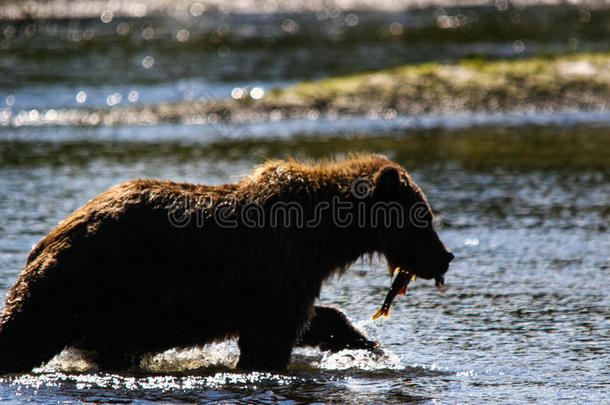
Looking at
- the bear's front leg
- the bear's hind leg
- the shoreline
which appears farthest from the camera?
the shoreline

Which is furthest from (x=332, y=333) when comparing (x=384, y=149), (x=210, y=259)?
(x=384, y=149)

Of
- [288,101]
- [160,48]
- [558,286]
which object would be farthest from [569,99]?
[160,48]

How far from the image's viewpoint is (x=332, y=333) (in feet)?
25.7

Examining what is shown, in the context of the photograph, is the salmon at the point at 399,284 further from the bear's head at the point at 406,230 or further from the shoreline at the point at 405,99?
the shoreline at the point at 405,99

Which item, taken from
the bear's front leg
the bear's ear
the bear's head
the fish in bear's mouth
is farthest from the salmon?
the bear's ear

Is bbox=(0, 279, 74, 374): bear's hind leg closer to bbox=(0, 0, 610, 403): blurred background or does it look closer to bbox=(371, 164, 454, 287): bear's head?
bbox=(0, 0, 610, 403): blurred background

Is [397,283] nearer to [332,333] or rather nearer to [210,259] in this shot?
[332,333]

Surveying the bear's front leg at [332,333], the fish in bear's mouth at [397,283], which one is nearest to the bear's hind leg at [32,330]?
the bear's front leg at [332,333]

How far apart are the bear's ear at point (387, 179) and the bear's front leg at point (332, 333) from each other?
3.92 feet

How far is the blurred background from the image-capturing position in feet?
24.1

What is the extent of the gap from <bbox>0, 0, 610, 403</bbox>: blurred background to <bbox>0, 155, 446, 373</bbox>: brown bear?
0.37 m

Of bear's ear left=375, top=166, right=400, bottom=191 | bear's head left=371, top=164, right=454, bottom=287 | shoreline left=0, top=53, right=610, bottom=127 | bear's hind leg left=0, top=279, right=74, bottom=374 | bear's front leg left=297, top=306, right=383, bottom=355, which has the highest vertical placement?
shoreline left=0, top=53, right=610, bottom=127

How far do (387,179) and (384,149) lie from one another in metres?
10.6

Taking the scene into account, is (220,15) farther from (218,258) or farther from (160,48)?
(218,258)
